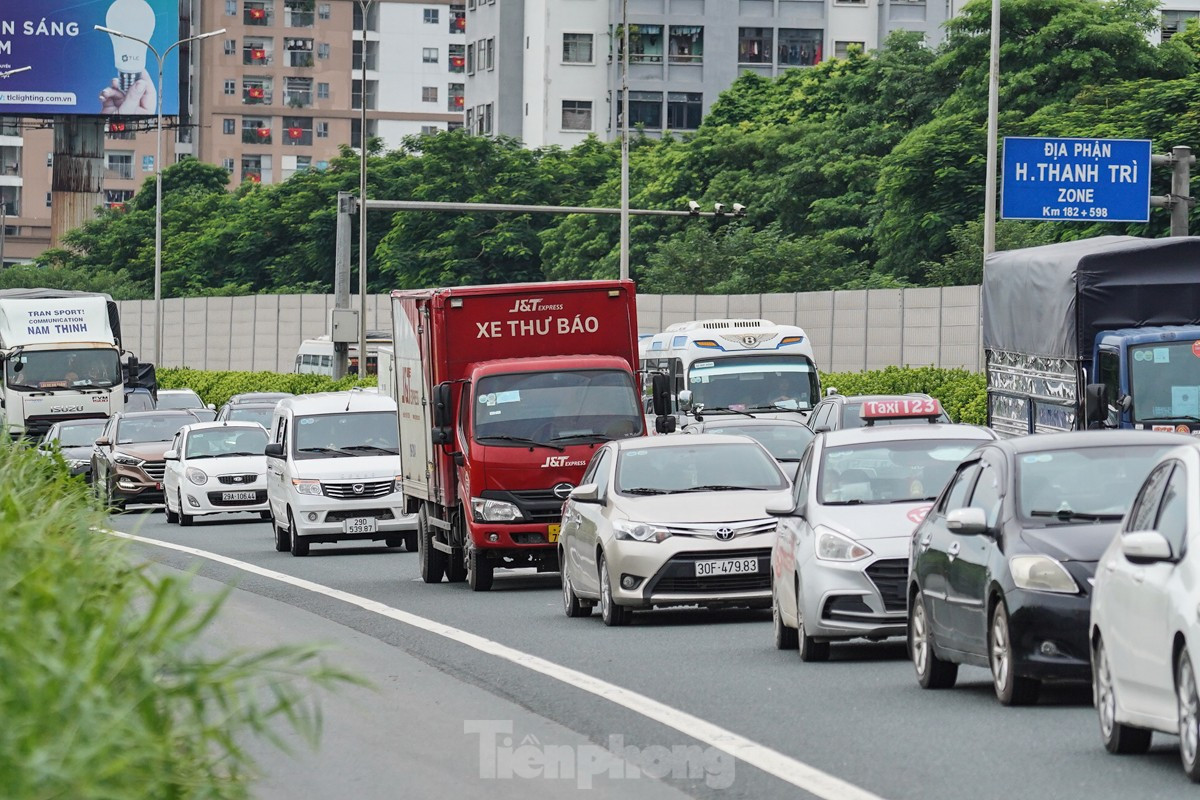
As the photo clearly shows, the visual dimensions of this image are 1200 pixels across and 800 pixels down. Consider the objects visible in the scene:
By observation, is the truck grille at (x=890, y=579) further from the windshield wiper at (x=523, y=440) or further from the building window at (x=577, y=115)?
the building window at (x=577, y=115)

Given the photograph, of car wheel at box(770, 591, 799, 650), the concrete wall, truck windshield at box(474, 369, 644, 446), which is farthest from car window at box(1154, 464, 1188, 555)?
the concrete wall

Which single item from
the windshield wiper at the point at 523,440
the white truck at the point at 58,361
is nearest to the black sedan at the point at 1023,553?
the windshield wiper at the point at 523,440

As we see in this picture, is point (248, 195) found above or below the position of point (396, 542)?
above

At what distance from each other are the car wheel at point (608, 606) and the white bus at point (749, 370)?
19145 mm

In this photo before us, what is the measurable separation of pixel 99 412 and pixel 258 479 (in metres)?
17.4

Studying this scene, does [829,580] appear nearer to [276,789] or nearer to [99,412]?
[276,789]

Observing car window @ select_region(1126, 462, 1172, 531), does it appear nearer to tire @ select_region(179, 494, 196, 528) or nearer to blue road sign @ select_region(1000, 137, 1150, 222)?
tire @ select_region(179, 494, 196, 528)

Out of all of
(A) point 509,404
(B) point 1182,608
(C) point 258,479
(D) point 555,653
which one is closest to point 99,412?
(C) point 258,479

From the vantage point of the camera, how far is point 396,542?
1280 inches

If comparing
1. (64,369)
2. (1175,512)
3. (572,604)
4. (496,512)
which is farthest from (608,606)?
(64,369)

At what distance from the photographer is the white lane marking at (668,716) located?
9875mm

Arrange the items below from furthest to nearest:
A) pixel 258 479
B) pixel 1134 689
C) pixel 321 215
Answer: pixel 321 215
pixel 258 479
pixel 1134 689

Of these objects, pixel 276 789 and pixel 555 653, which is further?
pixel 555 653

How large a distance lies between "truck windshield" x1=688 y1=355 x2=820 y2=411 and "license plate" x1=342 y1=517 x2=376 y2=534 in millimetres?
9152
